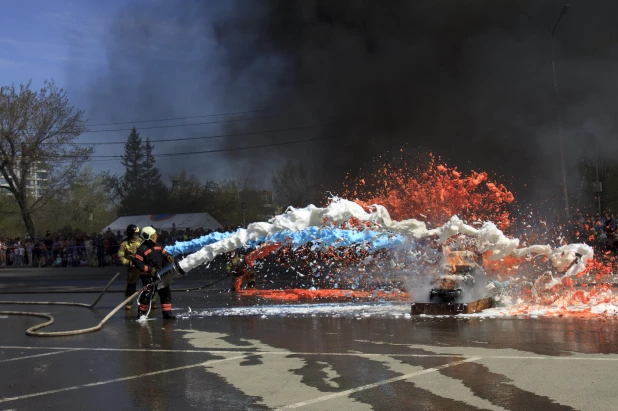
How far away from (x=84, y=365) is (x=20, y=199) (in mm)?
37343

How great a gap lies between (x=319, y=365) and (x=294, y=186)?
1158 inches

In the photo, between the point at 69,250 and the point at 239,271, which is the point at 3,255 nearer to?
the point at 69,250

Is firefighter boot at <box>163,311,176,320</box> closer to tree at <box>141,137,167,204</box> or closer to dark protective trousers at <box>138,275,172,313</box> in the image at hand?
dark protective trousers at <box>138,275,172,313</box>

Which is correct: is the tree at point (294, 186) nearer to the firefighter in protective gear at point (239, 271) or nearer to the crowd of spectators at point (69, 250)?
the crowd of spectators at point (69, 250)

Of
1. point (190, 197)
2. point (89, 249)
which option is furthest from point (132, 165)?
point (89, 249)

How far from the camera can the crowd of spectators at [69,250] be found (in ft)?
100

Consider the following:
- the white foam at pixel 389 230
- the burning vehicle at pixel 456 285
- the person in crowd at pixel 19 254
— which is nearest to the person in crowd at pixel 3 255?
the person in crowd at pixel 19 254

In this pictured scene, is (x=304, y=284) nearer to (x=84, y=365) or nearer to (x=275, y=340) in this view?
(x=275, y=340)

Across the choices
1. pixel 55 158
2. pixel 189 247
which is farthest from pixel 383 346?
pixel 55 158

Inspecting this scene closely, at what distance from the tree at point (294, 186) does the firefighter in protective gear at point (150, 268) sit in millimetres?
13523

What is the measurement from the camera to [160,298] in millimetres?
10859

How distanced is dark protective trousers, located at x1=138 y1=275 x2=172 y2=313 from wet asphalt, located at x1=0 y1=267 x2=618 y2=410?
10.2 inches

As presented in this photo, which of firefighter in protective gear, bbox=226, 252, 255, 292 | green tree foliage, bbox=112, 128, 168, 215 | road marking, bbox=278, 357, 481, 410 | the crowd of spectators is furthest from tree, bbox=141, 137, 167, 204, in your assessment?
road marking, bbox=278, 357, 481, 410

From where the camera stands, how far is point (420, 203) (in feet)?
38.4
